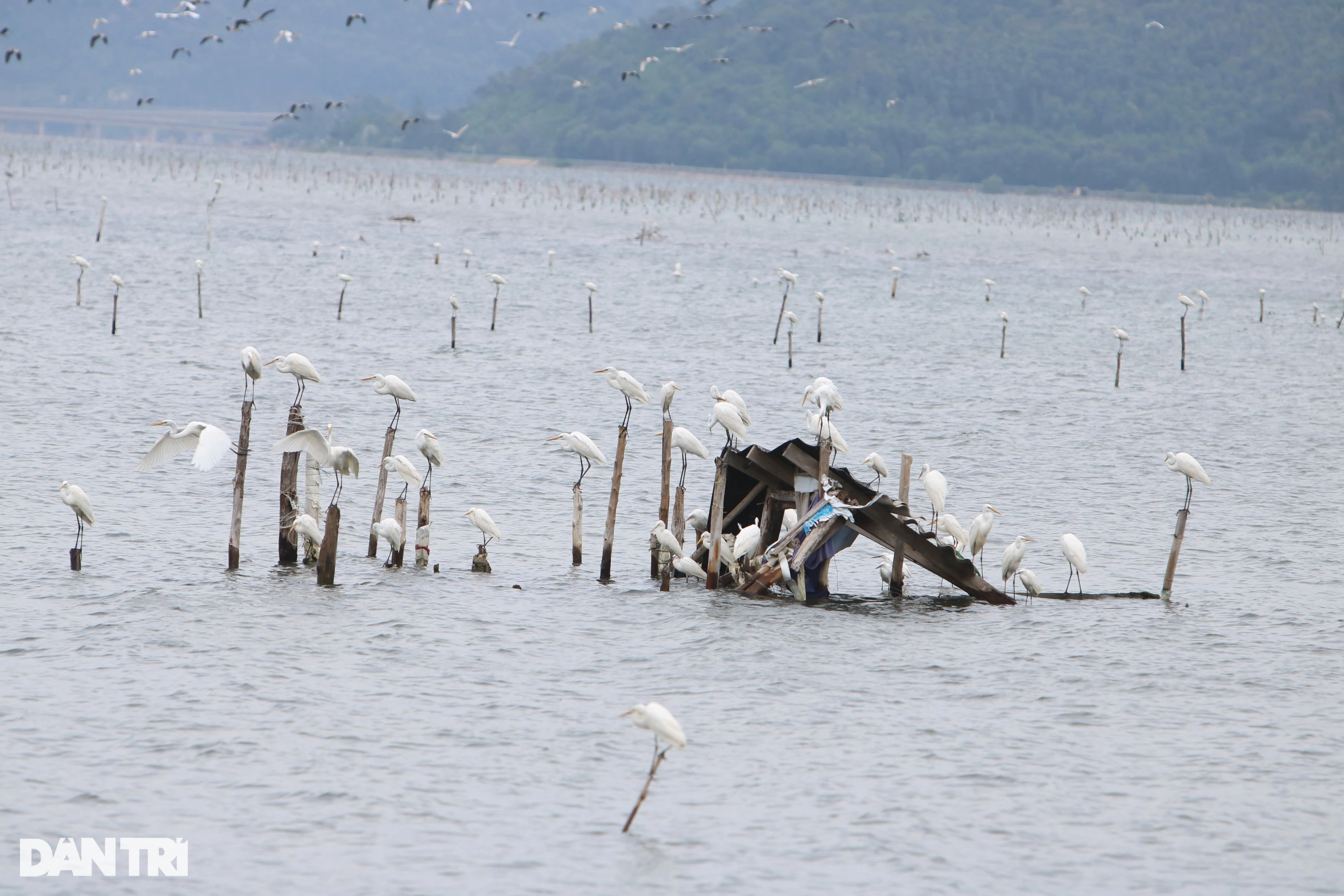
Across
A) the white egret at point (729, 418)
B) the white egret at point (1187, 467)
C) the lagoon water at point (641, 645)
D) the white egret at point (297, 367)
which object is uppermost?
the white egret at point (297, 367)

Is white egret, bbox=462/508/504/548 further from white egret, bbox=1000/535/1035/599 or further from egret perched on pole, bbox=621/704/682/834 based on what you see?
egret perched on pole, bbox=621/704/682/834

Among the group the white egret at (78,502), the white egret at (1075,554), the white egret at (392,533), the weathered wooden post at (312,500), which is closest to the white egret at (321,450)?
the weathered wooden post at (312,500)

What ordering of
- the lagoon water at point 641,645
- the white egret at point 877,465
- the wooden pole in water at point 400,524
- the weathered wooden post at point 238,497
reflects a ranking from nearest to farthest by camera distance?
the lagoon water at point 641,645, the weathered wooden post at point 238,497, the wooden pole in water at point 400,524, the white egret at point 877,465

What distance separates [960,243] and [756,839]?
60.7 metres

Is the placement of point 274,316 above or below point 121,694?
above

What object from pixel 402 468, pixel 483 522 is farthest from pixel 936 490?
pixel 402 468

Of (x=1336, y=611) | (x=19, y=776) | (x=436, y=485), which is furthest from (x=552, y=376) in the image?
(x=19, y=776)

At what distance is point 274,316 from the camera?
113 feet

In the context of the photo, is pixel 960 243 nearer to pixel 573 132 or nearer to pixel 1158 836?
pixel 1158 836

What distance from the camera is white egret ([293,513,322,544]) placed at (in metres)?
15.2

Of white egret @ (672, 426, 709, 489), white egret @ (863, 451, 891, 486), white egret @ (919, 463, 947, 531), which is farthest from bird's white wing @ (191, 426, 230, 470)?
white egret @ (919, 463, 947, 531)

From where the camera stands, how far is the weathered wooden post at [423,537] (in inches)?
626

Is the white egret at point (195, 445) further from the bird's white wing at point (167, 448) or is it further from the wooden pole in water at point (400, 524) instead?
the wooden pole in water at point (400, 524)

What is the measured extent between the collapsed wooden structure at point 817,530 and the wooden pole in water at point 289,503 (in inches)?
173
